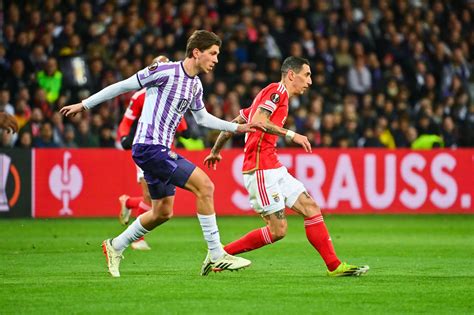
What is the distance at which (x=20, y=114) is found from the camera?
19.5m

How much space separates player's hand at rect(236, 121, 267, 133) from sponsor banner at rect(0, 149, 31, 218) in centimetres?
986

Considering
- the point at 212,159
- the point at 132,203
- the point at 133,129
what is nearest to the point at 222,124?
the point at 212,159

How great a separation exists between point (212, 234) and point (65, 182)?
975 centimetres

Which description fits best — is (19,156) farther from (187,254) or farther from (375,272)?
(375,272)

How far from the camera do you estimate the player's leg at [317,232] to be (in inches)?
393

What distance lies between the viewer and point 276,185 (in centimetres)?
1022

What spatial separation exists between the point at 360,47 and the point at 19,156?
867cm

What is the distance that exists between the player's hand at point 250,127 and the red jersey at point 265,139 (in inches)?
16.0

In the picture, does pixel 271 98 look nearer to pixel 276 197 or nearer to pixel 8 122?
pixel 276 197

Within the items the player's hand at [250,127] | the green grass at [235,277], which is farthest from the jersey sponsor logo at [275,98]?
the green grass at [235,277]

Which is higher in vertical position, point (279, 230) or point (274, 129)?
point (274, 129)

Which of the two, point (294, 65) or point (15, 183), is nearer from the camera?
point (294, 65)

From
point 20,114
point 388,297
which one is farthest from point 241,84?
point 388,297

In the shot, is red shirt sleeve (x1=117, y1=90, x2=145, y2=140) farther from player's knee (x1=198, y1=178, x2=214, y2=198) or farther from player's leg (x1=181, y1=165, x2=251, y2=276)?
player's knee (x1=198, y1=178, x2=214, y2=198)
